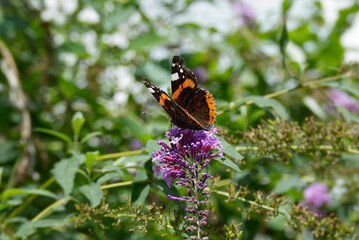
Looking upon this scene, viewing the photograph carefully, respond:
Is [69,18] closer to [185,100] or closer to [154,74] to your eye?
[154,74]

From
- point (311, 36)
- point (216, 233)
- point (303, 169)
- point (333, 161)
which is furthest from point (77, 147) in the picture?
point (311, 36)

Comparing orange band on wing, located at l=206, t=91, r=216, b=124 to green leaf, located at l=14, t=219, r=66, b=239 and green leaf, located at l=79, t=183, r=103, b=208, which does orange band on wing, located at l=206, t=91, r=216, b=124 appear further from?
green leaf, located at l=14, t=219, r=66, b=239

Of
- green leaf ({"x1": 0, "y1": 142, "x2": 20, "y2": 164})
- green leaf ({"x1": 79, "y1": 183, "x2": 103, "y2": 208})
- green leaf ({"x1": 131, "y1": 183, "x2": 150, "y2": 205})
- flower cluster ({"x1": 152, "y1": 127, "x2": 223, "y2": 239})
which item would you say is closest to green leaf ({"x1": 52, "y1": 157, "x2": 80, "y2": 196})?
green leaf ({"x1": 79, "y1": 183, "x2": 103, "y2": 208})

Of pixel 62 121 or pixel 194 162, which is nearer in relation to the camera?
pixel 194 162

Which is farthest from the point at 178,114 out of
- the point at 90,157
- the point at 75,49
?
the point at 75,49

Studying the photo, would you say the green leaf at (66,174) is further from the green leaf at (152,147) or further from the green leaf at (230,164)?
the green leaf at (230,164)

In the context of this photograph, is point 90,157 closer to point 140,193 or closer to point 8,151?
point 140,193
